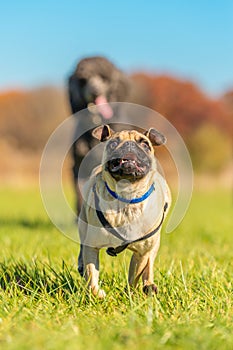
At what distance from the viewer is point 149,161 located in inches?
130

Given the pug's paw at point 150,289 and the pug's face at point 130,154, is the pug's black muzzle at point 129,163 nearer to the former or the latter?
the pug's face at point 130,154

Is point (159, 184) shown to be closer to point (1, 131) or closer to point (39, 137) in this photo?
point (39, 137)

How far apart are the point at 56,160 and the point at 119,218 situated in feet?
2.95

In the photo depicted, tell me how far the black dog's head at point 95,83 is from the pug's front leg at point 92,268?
8.96ft

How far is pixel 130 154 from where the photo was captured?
3197 millimetres

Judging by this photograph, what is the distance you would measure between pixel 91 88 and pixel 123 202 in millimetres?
2995

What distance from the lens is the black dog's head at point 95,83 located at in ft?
20.1

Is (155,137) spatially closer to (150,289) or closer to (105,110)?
(150,289)

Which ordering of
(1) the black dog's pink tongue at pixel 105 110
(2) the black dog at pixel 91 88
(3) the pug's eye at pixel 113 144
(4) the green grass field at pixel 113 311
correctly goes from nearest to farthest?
1. (4) the green grass field at pixel 113 311
2. (3) the pug's eye at pixel 113 144
3. (1) the black dog's pink tongue at pixel 105 110
4. (2) the black dog at pixel 91 88

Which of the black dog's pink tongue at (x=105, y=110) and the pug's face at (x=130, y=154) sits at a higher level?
the black dog's pink tongue at (x=105, y=110)

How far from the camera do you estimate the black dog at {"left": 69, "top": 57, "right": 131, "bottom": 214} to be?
20.1 feet

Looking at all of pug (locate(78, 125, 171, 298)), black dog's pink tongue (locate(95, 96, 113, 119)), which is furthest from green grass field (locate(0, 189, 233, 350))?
black dog's pink tongue (locate(95, 96, 113, 119))

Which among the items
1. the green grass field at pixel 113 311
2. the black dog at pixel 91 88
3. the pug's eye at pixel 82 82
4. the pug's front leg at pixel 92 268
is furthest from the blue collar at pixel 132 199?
the pug's eye at pixel 82 82

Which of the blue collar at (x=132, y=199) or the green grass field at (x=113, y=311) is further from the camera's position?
the blue collar at (x=132, y=199)
